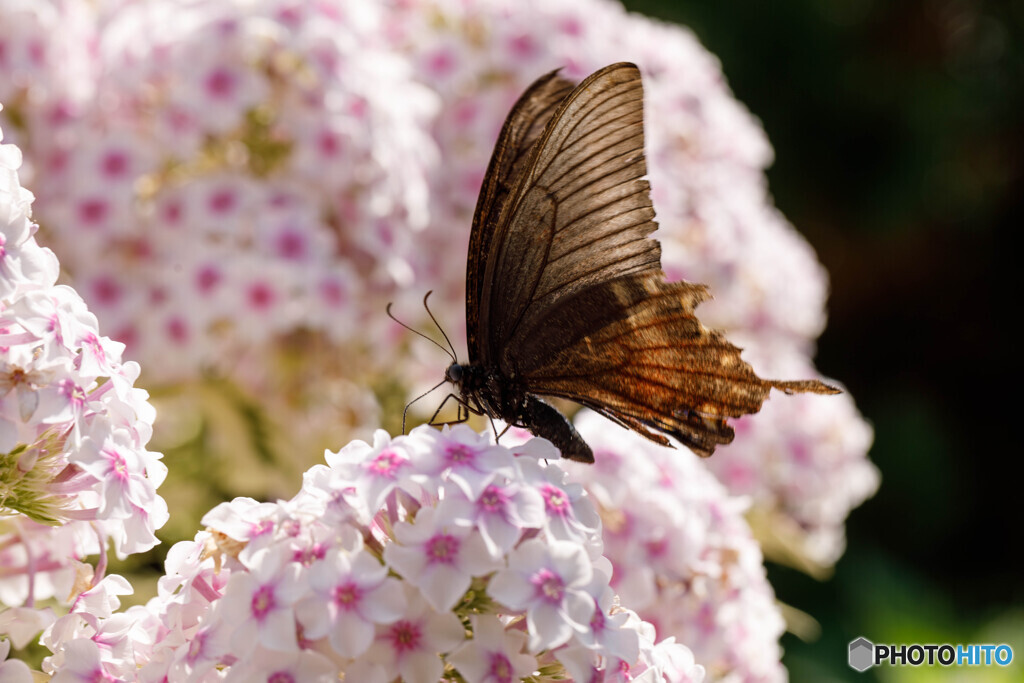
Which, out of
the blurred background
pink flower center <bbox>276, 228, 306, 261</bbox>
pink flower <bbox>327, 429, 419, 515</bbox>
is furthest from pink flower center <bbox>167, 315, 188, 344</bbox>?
the blurred background

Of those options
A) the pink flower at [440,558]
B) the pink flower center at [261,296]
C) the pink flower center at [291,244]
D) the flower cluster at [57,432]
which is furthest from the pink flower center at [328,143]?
the pink flower at [440,558]

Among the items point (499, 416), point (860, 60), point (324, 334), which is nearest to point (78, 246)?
point (324, 334)

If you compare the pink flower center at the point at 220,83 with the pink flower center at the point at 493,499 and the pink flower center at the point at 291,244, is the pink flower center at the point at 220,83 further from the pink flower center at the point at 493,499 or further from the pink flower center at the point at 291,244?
the pink flower center at the point at 493,499

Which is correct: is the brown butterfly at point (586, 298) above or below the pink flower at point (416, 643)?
above

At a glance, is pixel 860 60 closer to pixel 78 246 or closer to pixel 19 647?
pixel 78 246

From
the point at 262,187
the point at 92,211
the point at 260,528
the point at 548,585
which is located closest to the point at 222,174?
the point at 262,187

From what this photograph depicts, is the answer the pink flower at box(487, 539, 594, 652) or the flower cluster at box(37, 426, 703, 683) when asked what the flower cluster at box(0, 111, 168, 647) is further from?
the pink flower at box(487, 539, 594, 652)
